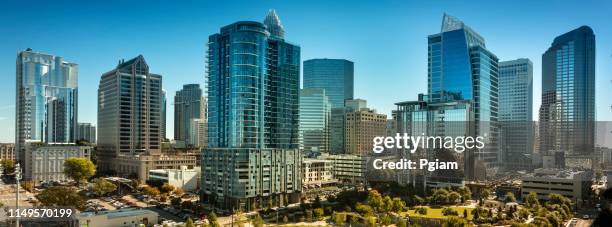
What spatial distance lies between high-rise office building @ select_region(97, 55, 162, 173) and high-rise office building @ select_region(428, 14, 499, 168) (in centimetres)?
4806

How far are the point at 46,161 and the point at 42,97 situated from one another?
2106 cm

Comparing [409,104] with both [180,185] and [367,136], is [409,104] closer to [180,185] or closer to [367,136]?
[367,136]

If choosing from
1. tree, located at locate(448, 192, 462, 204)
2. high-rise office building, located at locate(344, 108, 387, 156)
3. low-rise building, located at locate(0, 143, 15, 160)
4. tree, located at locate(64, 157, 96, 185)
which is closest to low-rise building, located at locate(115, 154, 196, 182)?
tree, located at locate(64, 157, 96, 185)

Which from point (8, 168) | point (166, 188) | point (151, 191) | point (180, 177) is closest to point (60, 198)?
point (151, 191)

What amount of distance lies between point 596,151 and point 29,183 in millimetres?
91143

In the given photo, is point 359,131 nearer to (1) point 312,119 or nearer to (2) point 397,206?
(1) point 312,119

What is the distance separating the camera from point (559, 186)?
145ft

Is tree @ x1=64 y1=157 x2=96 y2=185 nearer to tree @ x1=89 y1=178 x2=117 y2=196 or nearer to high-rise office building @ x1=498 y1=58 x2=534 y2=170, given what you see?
tree @ x1=89 y1=178 x2=117 y2=196

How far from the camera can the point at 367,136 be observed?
85875 millimetres

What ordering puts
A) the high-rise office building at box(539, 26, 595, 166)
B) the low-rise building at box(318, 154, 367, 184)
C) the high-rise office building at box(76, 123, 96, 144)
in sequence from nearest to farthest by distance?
the low-rise building at box(318, 154, 367, 184), the high-rise office building at box(539, 26, 595, 166), the high-rise office building at box(76, 123, 96, 144)

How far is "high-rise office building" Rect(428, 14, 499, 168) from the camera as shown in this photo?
61438mm

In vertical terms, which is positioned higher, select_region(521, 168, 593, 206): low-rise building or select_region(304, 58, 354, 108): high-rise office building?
select_region(304, 58, 354, 108): high-rise office building

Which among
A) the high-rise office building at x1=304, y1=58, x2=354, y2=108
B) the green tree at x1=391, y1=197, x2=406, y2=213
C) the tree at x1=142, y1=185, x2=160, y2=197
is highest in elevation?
the high-rise office building at x1=304, y1=58, x2=354, y2=108

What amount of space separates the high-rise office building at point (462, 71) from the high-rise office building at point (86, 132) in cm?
7985
